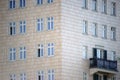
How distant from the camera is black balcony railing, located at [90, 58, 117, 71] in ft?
280

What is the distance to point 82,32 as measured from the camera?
3351 inches

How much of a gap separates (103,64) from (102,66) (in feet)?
1.21

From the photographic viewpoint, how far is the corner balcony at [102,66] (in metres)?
85.1

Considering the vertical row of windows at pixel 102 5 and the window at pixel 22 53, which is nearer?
the window at pixel 22 53

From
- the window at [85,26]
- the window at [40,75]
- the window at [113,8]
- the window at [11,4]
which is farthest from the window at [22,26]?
the window at [113,8]

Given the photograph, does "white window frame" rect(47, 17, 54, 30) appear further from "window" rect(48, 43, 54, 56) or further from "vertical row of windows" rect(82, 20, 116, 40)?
"vertical row of windows" rect(82, 20, 116, 40)

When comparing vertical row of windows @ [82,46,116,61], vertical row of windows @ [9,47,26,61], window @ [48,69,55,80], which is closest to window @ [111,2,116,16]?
vertical row of windows @ [82,46,116,61]

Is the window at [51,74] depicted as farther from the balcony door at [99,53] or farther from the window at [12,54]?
the balcony door at [99,53]

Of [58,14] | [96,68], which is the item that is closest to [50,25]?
[58,14]

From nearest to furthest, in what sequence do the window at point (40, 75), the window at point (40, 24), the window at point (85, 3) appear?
the window at point (40, 75) → the window at point (40, 24) → the window at point (85, 3)

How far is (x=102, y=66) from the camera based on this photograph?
284 ft

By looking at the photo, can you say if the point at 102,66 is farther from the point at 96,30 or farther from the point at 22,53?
the point at 22,53

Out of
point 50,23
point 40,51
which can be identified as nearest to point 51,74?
point 40,51

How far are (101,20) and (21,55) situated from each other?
42.6 ft
